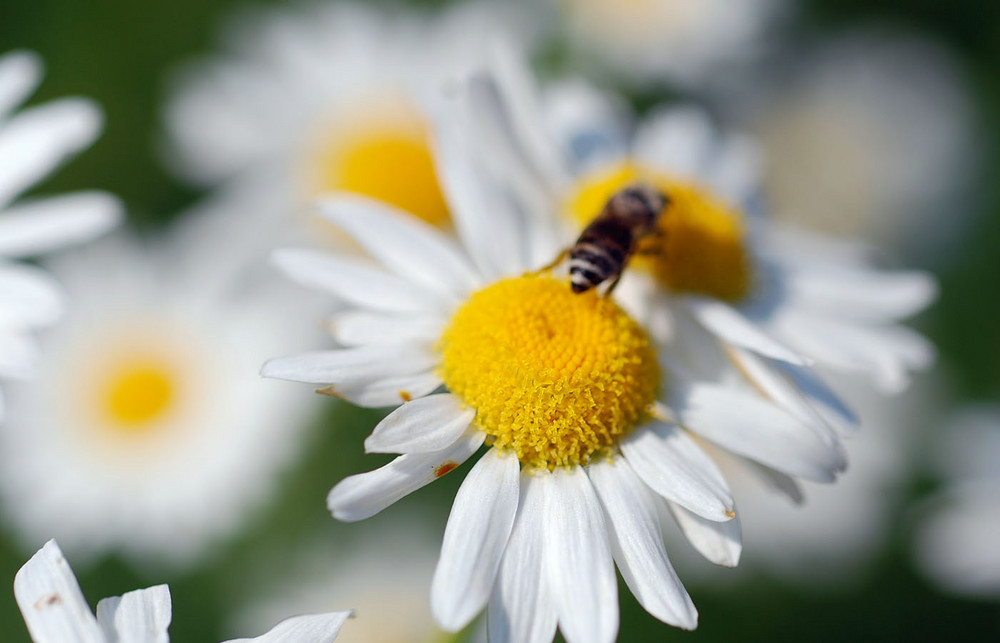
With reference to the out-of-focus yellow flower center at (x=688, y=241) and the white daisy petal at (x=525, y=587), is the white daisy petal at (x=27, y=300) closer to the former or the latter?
the white daisy petal at (x=525, y=587)

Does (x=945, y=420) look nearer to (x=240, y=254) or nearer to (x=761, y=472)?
(x=761, y=472)

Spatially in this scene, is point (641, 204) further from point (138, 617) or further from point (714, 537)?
point (138, 617)

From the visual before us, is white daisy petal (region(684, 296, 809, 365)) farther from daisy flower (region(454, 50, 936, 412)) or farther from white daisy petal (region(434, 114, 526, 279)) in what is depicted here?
white daisy petal (region(434, 114, 526, 279))

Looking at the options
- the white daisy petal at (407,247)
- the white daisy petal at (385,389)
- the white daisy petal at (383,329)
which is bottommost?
the white daisy petal at (385,389)

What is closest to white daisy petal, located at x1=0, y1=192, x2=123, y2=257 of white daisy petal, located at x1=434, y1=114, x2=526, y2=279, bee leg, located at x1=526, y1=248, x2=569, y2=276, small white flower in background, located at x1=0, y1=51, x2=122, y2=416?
small white flower in background, located at x1=0, y1=51, x2=122, y2=416

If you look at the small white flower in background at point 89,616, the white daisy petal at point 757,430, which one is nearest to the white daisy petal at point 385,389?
the small white flower in background at point 89,616

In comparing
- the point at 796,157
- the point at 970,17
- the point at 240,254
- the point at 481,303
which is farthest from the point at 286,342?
the point at 970,17

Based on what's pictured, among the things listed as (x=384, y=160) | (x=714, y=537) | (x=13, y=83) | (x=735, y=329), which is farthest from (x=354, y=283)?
(x=384, y=160)
